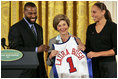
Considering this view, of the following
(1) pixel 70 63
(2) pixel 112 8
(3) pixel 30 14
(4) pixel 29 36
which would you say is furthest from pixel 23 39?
(2) pixel 112 8

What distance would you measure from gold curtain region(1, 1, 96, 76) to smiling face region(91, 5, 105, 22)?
0.10 ft

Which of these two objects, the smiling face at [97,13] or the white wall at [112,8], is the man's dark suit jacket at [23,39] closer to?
the smiling face at [97,13]

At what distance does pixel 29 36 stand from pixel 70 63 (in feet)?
1.04

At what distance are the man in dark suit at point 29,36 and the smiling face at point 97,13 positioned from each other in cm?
37

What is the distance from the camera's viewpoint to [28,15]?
44.9 inches

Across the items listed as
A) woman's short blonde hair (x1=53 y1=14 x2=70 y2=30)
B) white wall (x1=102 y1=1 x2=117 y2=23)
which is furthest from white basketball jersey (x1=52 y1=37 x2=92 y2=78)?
white wall (x1=102 y1=1 x2=117 y2=23)

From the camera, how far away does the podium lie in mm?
1037

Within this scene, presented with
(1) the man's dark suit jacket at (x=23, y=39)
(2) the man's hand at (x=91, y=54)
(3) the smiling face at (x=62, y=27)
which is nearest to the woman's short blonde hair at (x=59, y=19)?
(3) the smiling face at (x=62, y=27)

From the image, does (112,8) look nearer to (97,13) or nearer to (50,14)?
(97,13)

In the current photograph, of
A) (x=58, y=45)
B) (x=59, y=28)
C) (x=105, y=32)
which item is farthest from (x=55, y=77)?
(x=105, y=32)

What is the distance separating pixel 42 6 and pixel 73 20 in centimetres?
24

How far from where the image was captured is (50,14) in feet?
3.91

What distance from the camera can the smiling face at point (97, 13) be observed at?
111 centimetres

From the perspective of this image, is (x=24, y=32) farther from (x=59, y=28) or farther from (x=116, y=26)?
(x=116, y=26)
